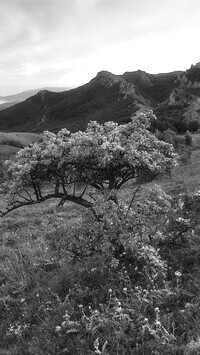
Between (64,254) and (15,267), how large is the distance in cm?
170

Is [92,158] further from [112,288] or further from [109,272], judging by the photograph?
[112,288]

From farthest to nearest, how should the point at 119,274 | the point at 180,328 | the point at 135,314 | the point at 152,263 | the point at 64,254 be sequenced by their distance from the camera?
the point at 64,254 < the point at 119,274 < the point at 152,263 < the point at 135,314 < the point at 180,328

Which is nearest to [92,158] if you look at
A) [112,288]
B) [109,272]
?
[109,272]

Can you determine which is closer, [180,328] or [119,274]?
[180,328]

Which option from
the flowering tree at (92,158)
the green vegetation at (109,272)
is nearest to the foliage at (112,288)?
the green vegetation at (109,272)

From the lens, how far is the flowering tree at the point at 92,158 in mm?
8742

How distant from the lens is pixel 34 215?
2697 cm

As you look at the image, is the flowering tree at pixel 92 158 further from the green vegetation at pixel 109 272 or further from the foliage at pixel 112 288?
Result: the foliage at pixel 112 288

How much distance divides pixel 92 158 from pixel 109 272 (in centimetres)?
273

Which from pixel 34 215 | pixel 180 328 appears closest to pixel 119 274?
pixel 180 328

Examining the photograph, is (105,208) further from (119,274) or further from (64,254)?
(64,254)

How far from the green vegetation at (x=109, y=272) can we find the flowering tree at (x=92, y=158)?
27 millimetres

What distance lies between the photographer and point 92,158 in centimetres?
899

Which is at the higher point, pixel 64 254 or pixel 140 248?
pixel 140 248
